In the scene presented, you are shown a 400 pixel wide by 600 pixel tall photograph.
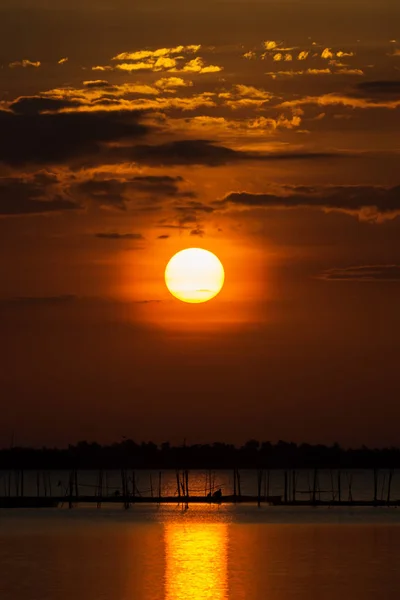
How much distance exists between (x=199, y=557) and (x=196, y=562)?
3464 millimetres

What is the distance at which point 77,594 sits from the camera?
56812 millimetres

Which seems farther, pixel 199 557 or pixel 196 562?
pixel 199 557

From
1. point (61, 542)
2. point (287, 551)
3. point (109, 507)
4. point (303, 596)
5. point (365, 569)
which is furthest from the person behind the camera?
point (109, 507)

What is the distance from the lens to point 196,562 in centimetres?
7256

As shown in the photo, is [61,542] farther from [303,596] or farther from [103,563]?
[303,596]

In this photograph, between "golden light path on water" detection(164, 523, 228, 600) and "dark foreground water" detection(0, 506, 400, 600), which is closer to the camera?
"golden light path on water" detection(164, 523, 228, 600)

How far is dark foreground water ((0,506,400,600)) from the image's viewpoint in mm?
58406

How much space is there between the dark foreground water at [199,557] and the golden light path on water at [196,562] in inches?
2.0

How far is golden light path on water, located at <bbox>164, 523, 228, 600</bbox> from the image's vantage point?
58.2 meters

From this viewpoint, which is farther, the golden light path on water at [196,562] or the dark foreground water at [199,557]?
the dark foreground water at [199,557]

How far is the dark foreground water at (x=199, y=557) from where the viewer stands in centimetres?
5841

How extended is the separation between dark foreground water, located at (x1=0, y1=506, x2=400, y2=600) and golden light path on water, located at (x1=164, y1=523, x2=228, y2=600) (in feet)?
0.17

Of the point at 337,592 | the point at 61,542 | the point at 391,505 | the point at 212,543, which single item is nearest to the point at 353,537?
the point at 212,543

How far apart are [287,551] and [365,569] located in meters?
11.3
